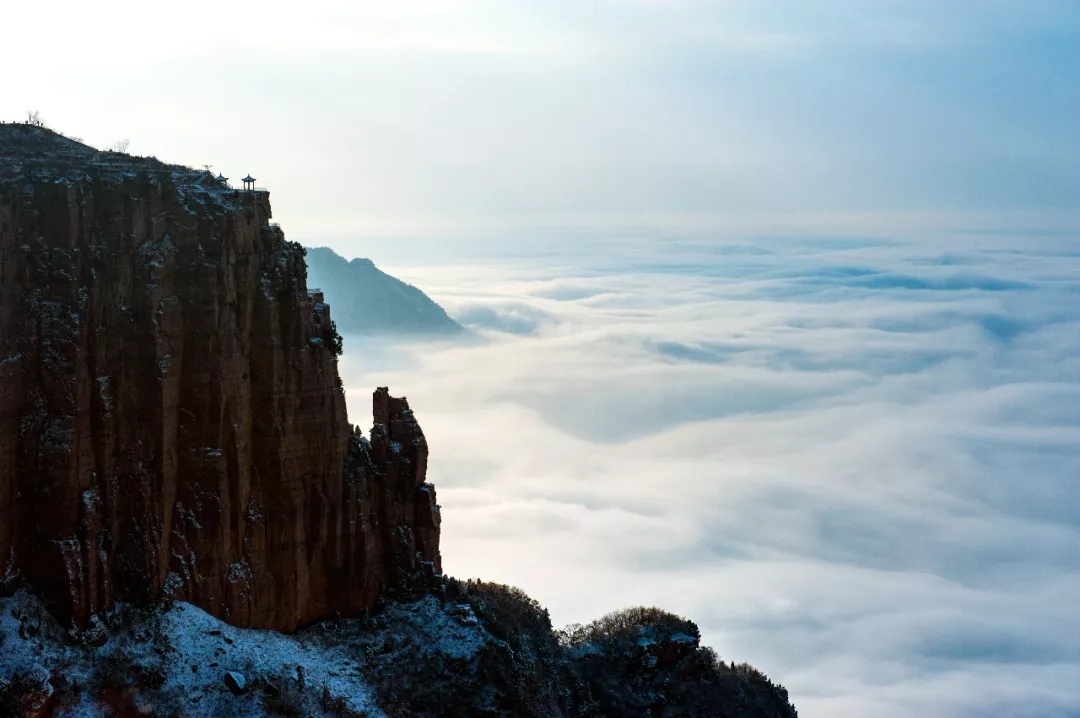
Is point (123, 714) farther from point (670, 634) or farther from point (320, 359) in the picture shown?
point (670, 634)

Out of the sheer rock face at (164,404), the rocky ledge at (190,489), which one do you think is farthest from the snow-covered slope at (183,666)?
the sheer rock face at (164,404)

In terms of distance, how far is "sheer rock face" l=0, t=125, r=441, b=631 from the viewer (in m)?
47.7

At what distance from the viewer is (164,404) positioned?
164 feet

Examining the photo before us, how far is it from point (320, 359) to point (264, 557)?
32.7 feet

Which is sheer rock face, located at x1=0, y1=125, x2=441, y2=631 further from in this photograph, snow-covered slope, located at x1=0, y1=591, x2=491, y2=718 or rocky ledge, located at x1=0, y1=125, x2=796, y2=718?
snow-covered slope, located at x1=0, y1=591, x2=491, y2=718

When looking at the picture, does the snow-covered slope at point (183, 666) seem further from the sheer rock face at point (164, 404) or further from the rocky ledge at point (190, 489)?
the sheer rock face at point (164, 404)

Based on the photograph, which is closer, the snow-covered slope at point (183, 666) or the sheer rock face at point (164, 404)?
the snow-covered slope at point (183, 666)

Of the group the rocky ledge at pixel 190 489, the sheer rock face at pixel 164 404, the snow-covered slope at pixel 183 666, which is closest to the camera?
the snow-covered slope at pixel 183 666

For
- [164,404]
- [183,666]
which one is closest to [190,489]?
[164,404]

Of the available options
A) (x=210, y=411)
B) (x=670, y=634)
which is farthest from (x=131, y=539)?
(x=670, y=634)

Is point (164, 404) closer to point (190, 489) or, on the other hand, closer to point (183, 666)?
point (190, 489)

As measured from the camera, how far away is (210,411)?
51750 millimetres

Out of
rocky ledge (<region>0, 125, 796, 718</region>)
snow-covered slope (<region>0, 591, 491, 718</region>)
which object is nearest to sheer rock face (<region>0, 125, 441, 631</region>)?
rocky ledge (<region>0, 125, 796, 718</region>)

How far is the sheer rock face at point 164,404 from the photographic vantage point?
157ft
